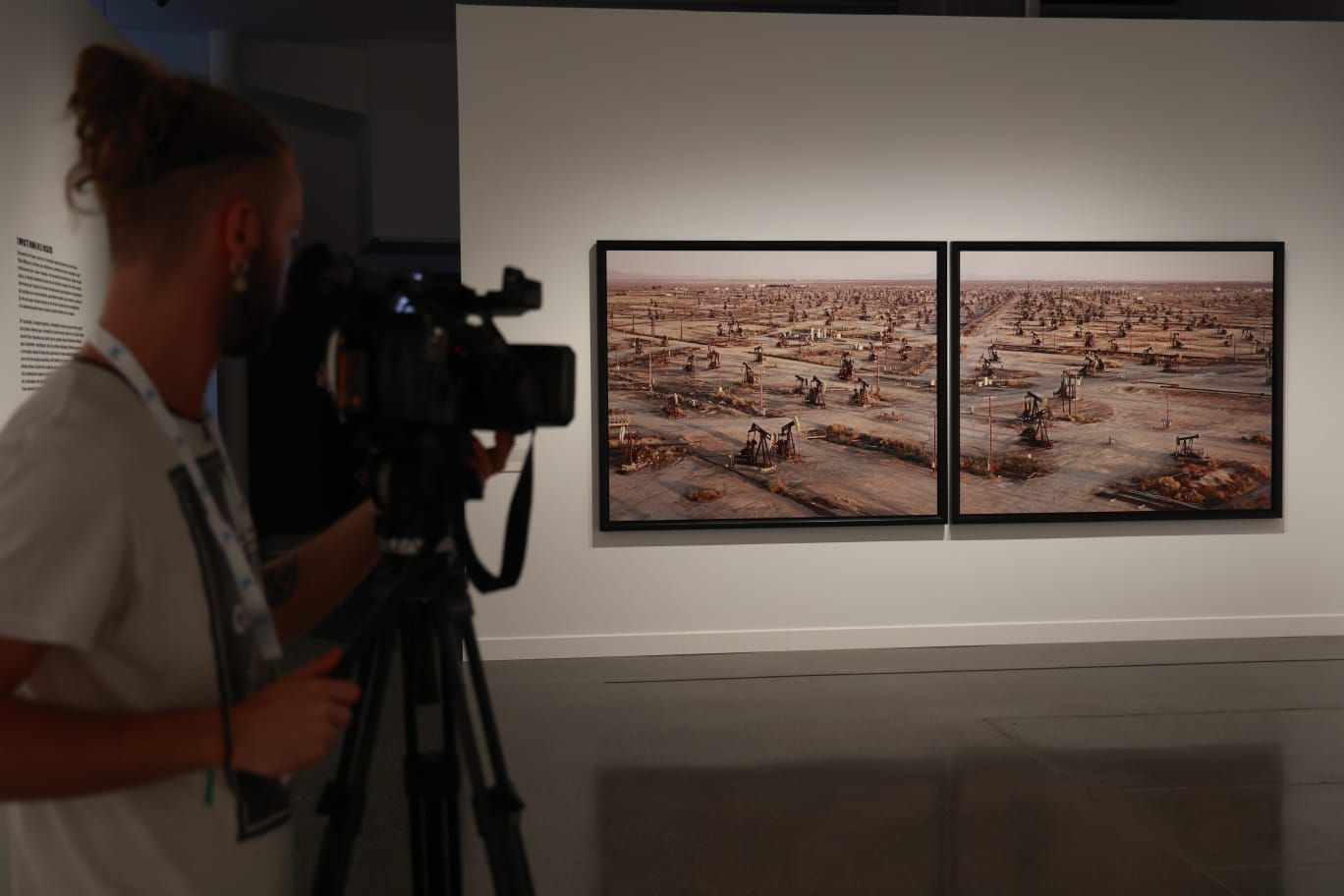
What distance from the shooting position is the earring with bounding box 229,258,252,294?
40.3 inches

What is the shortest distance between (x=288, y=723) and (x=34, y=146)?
15.3 ft

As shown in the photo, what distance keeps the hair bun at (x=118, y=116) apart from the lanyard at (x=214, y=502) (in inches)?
5.4

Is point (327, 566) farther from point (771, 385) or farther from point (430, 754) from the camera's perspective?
point (771, 385)

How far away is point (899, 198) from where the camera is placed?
5914 mm

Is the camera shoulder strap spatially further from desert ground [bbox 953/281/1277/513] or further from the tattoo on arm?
desert ground [bbox 953/281/1277/513]

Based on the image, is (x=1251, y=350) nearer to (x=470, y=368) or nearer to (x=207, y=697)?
(x=470, y=368)

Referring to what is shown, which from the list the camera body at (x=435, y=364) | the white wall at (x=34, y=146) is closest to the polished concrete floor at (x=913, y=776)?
the camera body at (x=435, y=364)

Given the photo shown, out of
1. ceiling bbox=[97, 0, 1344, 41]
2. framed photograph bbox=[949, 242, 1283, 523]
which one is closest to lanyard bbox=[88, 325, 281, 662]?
framed photograph bbox=[949, 242, 1283, 523]

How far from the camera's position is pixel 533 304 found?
1.45 m

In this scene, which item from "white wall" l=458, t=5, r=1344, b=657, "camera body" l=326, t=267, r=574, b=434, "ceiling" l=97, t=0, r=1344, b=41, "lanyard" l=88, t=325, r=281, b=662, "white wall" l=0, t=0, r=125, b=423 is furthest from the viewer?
"ceiling" l=97, t=0, r=1344, b=41

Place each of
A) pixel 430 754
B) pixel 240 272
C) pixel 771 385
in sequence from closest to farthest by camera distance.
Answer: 1. pixel 240 272
2. pixel 430 754
3. pixel 771 385

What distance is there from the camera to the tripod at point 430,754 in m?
1.35

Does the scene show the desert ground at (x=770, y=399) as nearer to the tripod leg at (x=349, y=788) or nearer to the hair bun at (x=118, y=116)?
the tripod leg at (x=349, y=788)

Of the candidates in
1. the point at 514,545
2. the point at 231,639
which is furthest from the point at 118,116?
the point at 514,545
